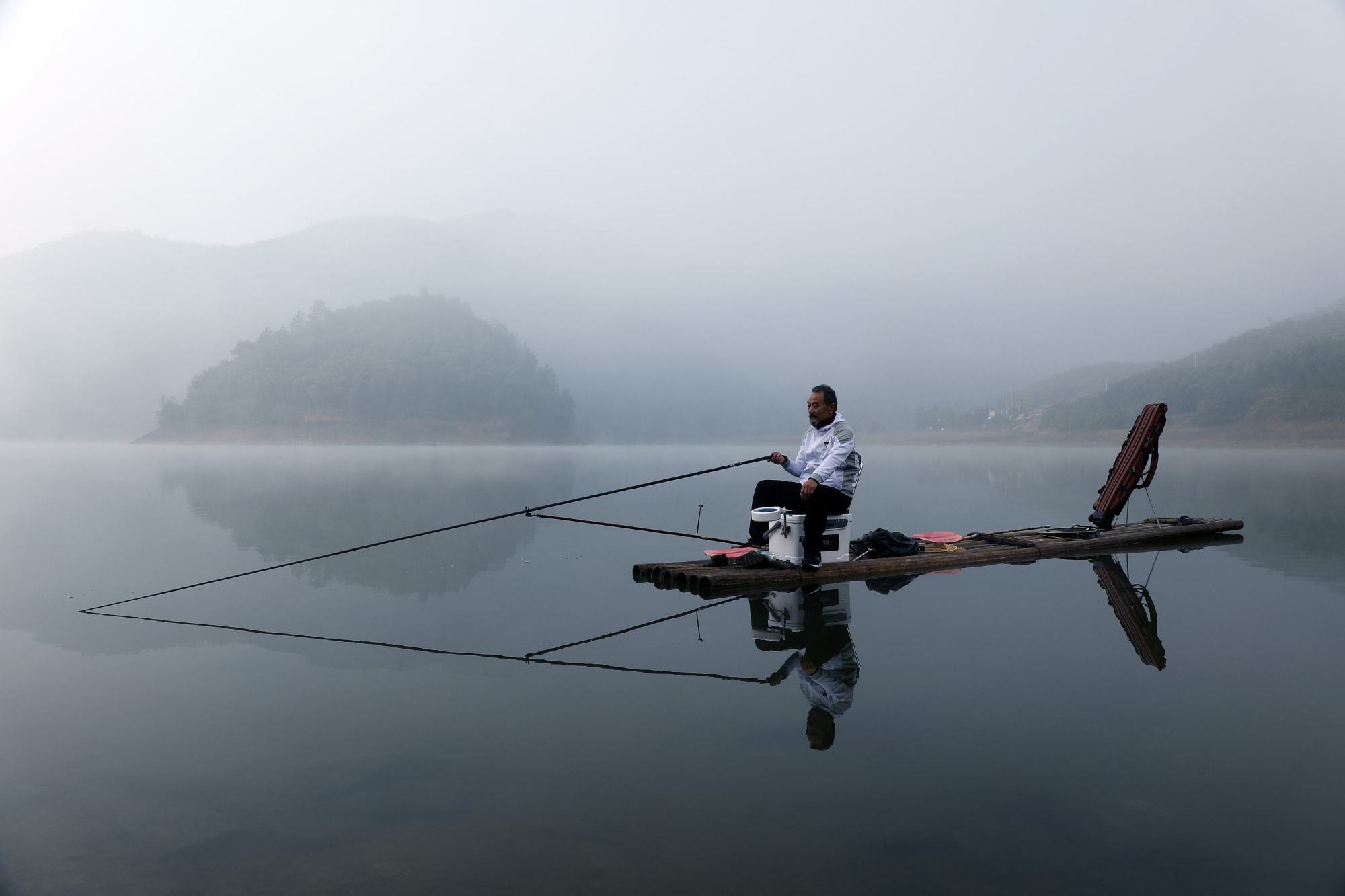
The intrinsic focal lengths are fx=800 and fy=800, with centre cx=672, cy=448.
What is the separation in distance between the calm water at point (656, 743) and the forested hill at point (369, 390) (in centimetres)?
15175

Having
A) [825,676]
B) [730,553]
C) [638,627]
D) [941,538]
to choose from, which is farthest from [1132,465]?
[825,676]

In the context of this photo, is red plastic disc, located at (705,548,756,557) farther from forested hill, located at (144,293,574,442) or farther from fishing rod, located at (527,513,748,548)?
forested hill, located at (144,293,574,442)

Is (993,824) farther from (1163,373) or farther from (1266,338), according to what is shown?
(1266,338)

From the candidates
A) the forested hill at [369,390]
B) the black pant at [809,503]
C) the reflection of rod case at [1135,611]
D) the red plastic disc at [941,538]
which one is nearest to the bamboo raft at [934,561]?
the red plastic disc at [941,538]

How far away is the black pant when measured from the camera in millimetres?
8891

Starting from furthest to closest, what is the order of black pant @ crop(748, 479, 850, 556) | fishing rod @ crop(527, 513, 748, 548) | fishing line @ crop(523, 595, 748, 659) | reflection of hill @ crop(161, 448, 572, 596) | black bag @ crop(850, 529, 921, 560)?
1. reflection of hill @ crop(161, 448, 572, 596)
2. black bag @ crop(850, 529, 921, 560)
3. black pant @ crop(748, 479, 850, 556)
4. fishing rod @ crop(527, 513, 748, 548)
5. fishing line @ crop(523, 595, 748, 659)

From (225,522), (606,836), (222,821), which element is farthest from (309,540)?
(606,836)

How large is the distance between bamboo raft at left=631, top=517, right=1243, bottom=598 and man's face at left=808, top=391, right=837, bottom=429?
1.68m

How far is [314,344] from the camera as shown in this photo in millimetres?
171750

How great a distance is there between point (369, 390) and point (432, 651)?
538 feet

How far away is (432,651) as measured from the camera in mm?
6703

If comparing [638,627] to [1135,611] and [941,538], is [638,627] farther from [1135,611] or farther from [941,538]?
[941,538]

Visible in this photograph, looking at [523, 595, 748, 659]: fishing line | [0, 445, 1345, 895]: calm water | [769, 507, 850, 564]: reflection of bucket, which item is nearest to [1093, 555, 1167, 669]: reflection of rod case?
[0, 445, 1345, 895]: calm water

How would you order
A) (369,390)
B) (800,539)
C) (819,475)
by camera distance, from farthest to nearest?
(369,390) → (800,539) → (819,475)
